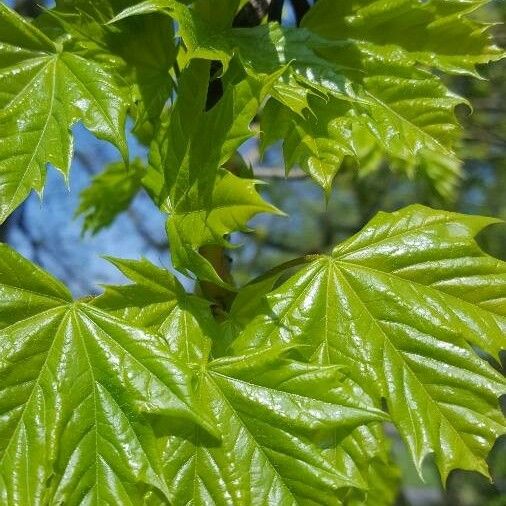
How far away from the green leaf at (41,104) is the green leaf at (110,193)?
729mm

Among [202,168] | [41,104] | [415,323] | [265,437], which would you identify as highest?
[41,104]

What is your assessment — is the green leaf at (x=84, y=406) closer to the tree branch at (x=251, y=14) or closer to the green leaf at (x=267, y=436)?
the green leaf at (x=267, y=436)

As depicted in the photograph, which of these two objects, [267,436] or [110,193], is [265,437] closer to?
[267,436]

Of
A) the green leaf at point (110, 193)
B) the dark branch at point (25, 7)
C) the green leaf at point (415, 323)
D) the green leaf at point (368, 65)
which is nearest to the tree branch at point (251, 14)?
the green leaf at point (368, 65)

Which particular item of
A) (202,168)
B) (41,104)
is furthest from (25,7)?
(202,168)

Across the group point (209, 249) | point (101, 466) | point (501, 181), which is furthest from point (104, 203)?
point (501, 181)

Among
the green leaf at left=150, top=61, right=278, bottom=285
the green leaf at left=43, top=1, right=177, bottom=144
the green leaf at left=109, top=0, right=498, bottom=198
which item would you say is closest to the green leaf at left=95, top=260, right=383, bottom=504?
the green leaf at left=150, top=61, right=278, bottom=285

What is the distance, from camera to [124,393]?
867 millimetres

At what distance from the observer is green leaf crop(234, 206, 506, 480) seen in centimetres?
92

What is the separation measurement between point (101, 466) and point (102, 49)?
21.4 inches

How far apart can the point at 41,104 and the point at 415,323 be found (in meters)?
0.56

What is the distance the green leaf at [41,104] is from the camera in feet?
3.02

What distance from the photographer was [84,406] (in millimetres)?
866

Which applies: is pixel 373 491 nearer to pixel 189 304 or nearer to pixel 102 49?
pixel 189 304
